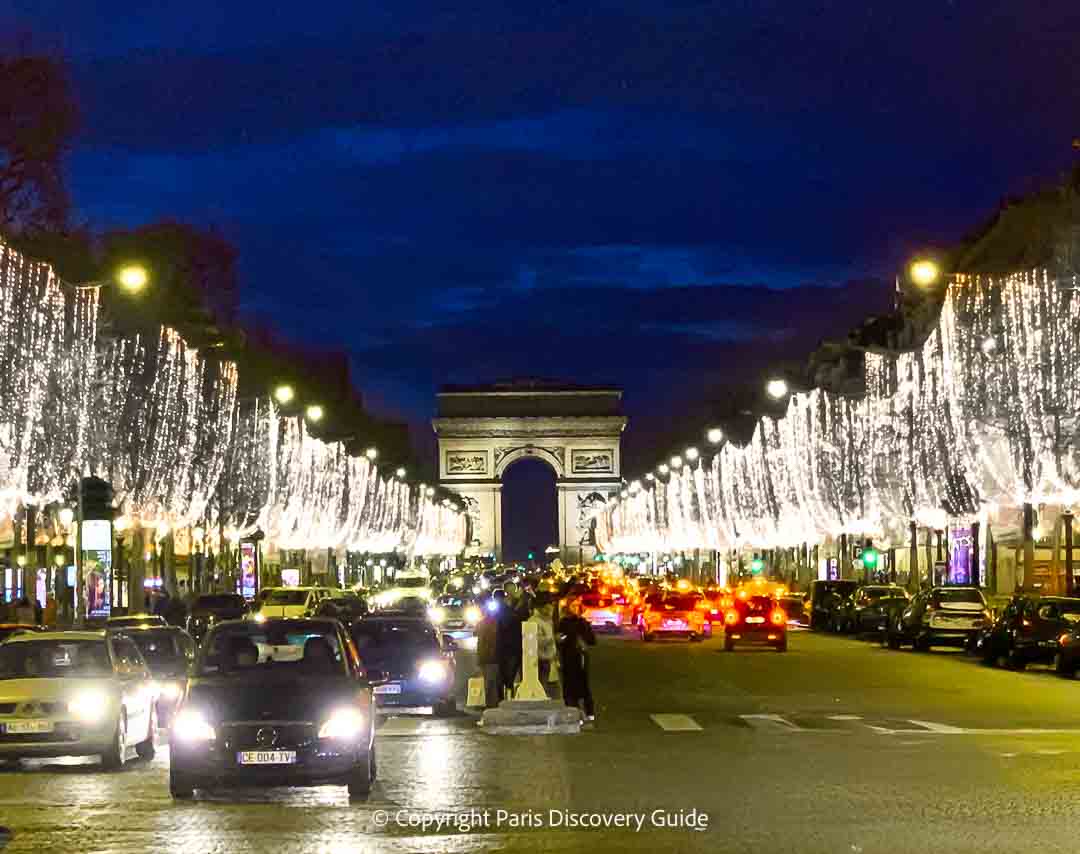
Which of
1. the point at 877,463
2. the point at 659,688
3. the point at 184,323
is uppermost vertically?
the point at 184,323

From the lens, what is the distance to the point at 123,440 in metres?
58.7

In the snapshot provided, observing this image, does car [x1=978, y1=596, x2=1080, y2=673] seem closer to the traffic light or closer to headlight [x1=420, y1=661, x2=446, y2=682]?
headlight [x1=420, y1=661, x2=446, y2=682]

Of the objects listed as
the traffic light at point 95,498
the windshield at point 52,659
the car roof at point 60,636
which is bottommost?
the windshield at point 52,659

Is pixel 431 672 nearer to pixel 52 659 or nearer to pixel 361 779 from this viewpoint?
pixel 52 659

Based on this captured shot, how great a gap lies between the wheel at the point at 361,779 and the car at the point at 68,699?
459cm

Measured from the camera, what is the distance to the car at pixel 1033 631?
145 feet

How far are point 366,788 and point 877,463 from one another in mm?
54768

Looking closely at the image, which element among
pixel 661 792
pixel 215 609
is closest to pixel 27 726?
pixel 661 792

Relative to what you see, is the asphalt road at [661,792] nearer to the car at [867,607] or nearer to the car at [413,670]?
the car at [413,670]

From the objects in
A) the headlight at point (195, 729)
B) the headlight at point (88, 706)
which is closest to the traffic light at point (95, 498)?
the headlight at point (88, 706)

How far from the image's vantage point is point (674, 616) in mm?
63438

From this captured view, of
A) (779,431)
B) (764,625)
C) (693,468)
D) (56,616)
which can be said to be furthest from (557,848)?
(693,468)

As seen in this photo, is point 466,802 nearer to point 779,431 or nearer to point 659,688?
point 659,688

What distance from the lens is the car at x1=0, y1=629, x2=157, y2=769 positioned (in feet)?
75.1
